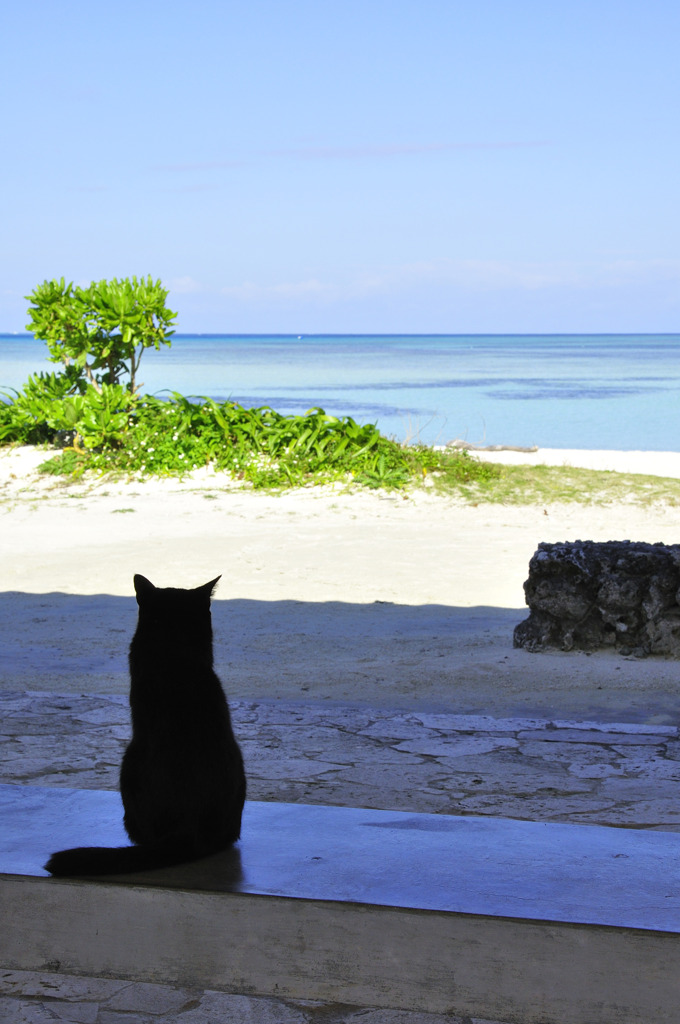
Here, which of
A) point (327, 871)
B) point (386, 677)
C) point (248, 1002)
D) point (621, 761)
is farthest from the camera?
point (386, 677)

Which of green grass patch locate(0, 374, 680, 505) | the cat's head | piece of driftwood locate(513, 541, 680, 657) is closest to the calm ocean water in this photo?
green grass patch locate(0, 374, 680, 505)

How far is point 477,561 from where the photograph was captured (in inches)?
331

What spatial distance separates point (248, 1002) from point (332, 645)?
3856 mm

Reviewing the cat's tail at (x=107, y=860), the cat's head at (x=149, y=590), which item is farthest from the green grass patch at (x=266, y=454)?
the cat's tail at (x=107, y=860)


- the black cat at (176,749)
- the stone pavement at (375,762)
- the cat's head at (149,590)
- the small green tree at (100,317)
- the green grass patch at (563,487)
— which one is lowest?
the stone pavement at (375,762)

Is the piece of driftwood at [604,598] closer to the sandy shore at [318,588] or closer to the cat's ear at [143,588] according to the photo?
the sandy shore at [318,588]

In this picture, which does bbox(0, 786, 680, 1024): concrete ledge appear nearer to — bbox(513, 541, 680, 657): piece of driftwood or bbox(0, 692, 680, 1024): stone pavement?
bbox(0, 692, 680, 1024): stone pavement

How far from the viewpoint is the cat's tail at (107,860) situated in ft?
5.83

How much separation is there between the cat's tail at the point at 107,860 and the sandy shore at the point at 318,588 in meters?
2.69

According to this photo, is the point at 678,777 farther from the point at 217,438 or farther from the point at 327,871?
the point at 217,438

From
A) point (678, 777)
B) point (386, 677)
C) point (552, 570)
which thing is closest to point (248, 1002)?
point (678, 777)

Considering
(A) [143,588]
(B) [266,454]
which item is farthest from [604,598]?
(B) [266,454]

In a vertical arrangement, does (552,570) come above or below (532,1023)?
above

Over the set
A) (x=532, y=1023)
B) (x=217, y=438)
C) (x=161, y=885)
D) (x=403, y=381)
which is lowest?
(x=532, y=1023)
